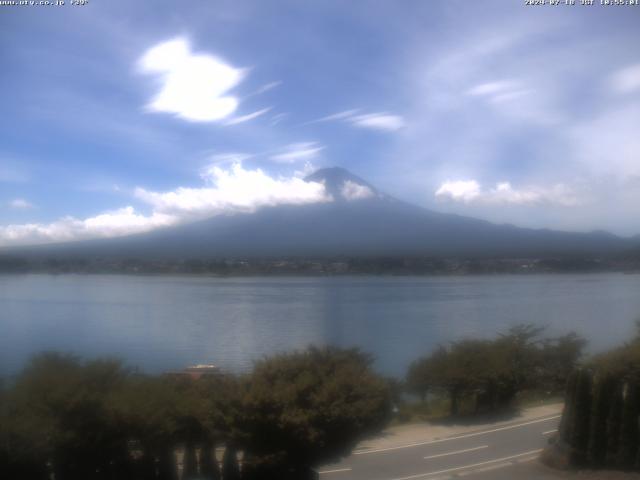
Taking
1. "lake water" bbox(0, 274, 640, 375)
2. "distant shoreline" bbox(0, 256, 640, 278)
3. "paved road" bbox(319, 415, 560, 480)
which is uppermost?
"distant shoreline" bbox(0, 256, 640, 278)

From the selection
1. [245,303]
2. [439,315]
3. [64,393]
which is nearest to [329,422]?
[64,393]

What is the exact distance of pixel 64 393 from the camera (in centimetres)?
667

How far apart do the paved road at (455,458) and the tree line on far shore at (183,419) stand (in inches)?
23.9

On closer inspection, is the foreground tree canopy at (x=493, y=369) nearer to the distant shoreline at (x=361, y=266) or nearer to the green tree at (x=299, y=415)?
the green tree at (x=299, y=415)

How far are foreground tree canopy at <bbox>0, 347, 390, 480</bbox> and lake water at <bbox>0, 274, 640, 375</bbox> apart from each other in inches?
64.0

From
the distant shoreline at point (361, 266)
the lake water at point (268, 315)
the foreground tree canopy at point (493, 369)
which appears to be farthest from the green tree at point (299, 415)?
the distant shoreline at point (361, 266)

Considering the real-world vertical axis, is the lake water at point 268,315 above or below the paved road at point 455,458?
above

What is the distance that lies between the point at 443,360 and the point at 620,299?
19.4 metres

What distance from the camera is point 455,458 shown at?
9477 millimetres

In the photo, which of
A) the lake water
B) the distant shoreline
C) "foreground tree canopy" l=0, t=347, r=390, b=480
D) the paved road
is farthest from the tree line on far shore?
the distant shoreline

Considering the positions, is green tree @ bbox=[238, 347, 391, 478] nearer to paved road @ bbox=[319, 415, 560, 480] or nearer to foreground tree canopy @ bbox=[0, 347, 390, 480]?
foreground tree canopy @ bbox=[0, 347, 390, 480]

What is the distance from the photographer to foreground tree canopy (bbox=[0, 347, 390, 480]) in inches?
255

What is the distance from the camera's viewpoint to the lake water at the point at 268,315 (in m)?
15.1

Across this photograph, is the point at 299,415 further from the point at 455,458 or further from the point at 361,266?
the point at 361,266
